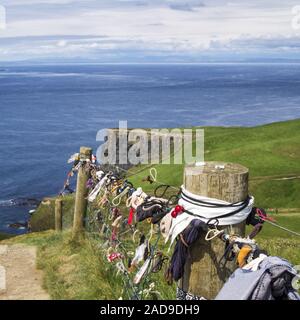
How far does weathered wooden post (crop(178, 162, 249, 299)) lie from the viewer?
5234mm

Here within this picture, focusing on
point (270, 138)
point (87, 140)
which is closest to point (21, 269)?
point (270, 138)

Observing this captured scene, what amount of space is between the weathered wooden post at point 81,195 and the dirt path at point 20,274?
1568 millimetres

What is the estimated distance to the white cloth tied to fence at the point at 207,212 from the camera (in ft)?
17.1

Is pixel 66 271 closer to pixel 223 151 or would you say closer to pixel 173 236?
pixel 173 236

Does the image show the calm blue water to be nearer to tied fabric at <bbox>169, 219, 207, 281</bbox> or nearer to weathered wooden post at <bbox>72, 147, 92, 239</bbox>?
weathered wooden post at <bbox>72, 147, 92, 239</bbox>

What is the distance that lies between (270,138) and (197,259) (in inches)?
1731

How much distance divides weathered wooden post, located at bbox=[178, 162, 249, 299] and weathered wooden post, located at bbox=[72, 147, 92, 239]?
767 cm

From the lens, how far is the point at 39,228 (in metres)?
37.6

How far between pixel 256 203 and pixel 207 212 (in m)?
26.8

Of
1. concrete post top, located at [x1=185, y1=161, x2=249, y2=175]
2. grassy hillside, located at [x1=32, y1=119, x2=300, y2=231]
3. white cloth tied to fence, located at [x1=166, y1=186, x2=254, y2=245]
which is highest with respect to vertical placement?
concrete post top, located at [x1=185, y1=161, x2=249, y2=175]

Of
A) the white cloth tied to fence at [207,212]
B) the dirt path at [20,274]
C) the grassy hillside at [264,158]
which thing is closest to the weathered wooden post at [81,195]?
the dirt path at [20,274]

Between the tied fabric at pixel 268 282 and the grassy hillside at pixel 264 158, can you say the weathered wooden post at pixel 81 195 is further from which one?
the grassy hillside at pixel 264 158

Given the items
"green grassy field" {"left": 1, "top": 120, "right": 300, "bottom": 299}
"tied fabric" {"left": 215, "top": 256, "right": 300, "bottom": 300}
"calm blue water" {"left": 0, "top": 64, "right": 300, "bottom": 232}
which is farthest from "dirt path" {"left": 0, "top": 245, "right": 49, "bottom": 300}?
"calm blue water" {"left": 0, "top": 64, "right": 300, "bottom": 232}

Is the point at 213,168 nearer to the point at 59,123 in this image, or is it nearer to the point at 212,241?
the point at 212,241
